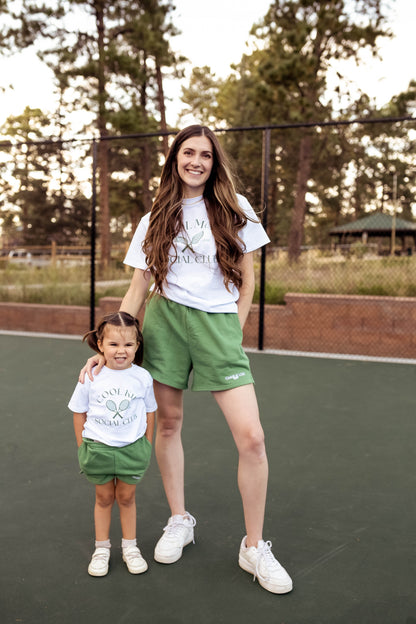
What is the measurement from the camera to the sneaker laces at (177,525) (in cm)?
237

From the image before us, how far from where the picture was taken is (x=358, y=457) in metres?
3.49

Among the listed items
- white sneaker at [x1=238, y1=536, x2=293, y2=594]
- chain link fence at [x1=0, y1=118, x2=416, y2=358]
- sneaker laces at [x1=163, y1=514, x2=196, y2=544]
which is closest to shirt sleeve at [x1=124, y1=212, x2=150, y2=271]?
sneaker laces at [x1=163, y1=514, x2=196, y2=544]

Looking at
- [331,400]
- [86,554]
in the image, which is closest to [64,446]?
[86,554]

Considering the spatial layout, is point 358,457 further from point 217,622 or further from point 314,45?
point 314,45

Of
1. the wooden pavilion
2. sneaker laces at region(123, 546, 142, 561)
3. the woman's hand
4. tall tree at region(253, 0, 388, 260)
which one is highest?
tall tree at region(253, 0, 388, 260)

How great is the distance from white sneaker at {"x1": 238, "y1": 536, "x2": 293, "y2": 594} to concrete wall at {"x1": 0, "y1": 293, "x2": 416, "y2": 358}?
4873mm

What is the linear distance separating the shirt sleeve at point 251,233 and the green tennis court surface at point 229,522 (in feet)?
4.14

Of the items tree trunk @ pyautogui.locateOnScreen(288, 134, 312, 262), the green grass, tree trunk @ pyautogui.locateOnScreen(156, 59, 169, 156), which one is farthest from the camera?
tree trunk @ pyautogui.locateOnScreen(156, 59, 169, 156)

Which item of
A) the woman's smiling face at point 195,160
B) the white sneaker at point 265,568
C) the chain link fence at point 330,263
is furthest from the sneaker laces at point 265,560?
the chain link fence at point 330,263

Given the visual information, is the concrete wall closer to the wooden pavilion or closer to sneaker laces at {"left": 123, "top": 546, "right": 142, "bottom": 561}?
the wooden pavilion

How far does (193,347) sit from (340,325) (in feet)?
16.2

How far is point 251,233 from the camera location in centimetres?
229

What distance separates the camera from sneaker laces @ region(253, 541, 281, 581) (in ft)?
6.96

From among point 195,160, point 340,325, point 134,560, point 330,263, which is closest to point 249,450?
point 134,560
